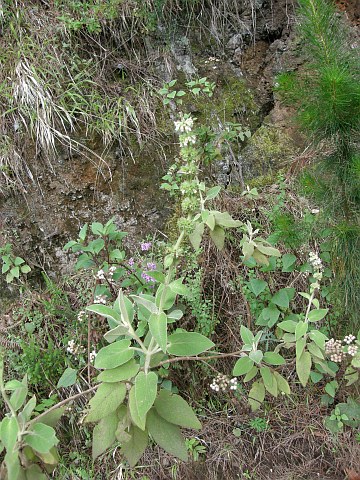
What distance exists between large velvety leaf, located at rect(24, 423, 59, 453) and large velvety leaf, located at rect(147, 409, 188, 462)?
31cm

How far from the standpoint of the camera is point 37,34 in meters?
2.80

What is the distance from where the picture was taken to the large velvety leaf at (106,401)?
1.40 metres

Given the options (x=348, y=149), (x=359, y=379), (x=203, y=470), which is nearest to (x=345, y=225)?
(x=348, y=149)

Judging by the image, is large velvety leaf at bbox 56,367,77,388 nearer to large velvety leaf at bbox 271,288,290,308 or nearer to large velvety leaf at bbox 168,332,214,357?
large velvety leaf at bbox 168,332,214,357

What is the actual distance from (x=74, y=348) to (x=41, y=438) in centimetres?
93

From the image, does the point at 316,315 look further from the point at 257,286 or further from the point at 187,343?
the point at 187,343

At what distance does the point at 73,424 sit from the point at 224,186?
167 cm

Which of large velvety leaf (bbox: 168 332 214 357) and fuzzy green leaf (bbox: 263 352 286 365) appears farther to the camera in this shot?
fuzzy green leaf (bbox: 263 352 286 365)

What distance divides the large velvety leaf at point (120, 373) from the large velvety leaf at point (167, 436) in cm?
17

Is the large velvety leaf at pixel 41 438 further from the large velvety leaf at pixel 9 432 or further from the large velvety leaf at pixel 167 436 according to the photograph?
the large velvety leaf at pixel 167 436

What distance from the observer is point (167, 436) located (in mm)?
1439

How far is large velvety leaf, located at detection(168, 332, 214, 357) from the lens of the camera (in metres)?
1.45

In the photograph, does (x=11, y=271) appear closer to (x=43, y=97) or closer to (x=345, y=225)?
(x=43, y=97)

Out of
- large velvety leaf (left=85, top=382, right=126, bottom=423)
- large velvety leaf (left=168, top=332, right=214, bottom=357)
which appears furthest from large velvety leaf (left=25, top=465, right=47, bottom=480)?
large velvety leaf (left=168, top=332, right=214, bottom=357)
